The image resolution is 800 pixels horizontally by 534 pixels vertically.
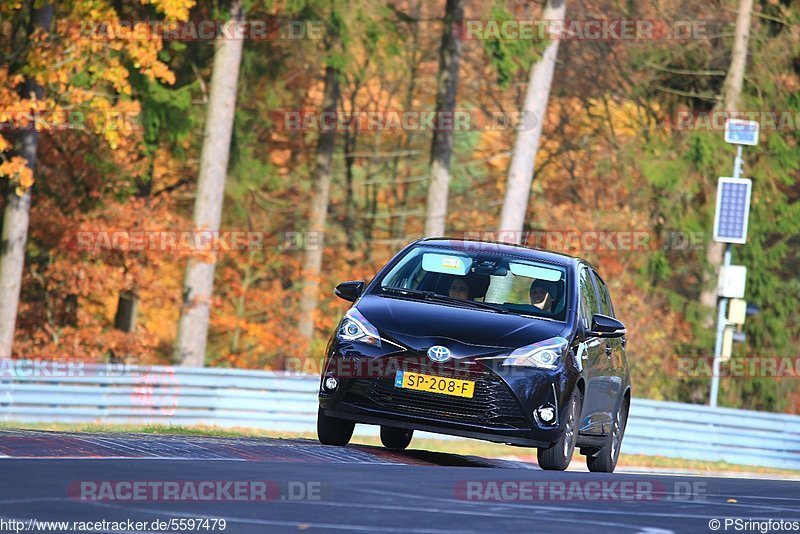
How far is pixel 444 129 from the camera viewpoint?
34875 millimetres

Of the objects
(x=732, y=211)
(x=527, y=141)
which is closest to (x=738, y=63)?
(x=527, y=141)

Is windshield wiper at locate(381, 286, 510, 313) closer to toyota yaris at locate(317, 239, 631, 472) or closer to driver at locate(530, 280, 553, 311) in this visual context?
toyota yaris at locate(317, 239, 631, 472)

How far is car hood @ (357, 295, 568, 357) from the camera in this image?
39.5 ft

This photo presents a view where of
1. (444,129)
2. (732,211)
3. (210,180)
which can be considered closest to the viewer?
(210,180)

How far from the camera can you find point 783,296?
141 feet

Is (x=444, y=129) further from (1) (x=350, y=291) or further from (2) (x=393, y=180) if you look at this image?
(1) (x=350, y=291)

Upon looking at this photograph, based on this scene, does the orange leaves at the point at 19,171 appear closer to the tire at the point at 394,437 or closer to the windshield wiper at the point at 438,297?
the tire at the point at 394,437

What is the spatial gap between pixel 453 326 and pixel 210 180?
58.2ft

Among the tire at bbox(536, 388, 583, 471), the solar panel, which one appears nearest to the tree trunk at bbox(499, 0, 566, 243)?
the solar panel

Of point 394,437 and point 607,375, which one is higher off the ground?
point 607,375

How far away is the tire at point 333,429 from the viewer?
13.1m

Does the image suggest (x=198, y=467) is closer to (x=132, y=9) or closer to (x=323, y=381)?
(x=323, y=381)

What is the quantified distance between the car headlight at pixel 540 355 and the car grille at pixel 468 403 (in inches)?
8.2

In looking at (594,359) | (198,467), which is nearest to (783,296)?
(594,359)
